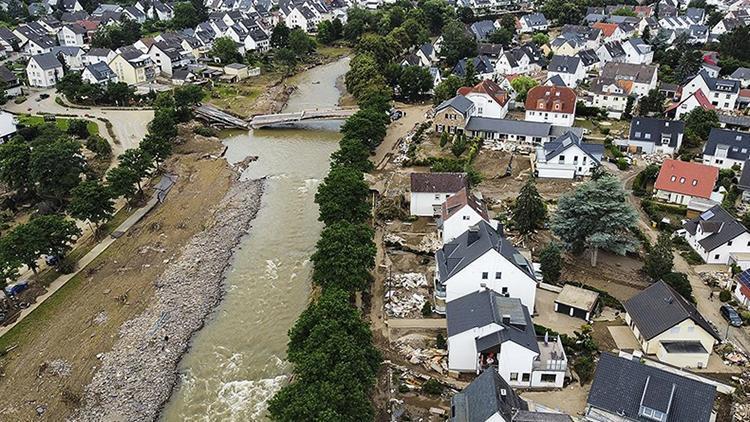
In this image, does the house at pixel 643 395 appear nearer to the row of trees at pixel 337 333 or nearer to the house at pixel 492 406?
the house at pixel 492 406

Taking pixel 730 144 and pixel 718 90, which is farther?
pixel 718 90

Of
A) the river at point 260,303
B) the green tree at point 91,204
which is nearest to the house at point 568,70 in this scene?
the river at point 260,303

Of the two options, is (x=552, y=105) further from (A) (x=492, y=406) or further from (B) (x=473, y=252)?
(A) (x=492, y=406)

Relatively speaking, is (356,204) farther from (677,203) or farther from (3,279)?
(677,203)

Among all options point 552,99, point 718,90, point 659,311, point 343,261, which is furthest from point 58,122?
point 718,90

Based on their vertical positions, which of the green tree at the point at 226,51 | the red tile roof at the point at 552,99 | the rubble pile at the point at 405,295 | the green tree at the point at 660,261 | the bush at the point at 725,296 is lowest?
the rubble pile at the point at 405,295

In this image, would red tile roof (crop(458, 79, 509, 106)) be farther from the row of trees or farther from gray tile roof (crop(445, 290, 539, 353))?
gray tile roof (crop(445, 290, 539, 353))

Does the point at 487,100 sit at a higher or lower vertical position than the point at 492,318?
higher
